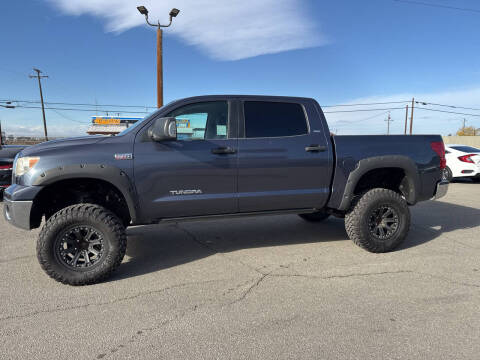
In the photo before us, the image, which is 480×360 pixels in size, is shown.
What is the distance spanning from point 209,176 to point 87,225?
133 centimetres

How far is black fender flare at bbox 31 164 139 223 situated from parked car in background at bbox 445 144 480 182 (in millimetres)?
10781

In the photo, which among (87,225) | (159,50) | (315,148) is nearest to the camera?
(87,225)

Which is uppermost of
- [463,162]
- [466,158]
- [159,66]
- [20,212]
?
[159,66]

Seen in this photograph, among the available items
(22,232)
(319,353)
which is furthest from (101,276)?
(22,232)

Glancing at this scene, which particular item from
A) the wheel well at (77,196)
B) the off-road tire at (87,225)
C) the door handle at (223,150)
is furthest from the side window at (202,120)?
the off-road tire at (87,225)

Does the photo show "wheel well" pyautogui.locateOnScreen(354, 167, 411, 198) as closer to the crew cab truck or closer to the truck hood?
the crew cab truck

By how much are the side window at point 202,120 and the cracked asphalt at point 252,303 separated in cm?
148

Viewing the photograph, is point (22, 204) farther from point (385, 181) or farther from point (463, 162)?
point (463, 162)

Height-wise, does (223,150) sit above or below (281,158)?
above

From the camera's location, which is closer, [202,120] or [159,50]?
[202,120]

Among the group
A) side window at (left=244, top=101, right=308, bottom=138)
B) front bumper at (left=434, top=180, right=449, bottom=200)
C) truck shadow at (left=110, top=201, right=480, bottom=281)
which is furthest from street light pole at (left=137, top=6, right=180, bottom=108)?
front bumper at (left=434, top=180, right=449, bottom=200)

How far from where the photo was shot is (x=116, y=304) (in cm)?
285

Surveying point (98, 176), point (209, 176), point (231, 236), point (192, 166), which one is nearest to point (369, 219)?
point (231, 236)

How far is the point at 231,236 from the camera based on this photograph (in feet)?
16.1
